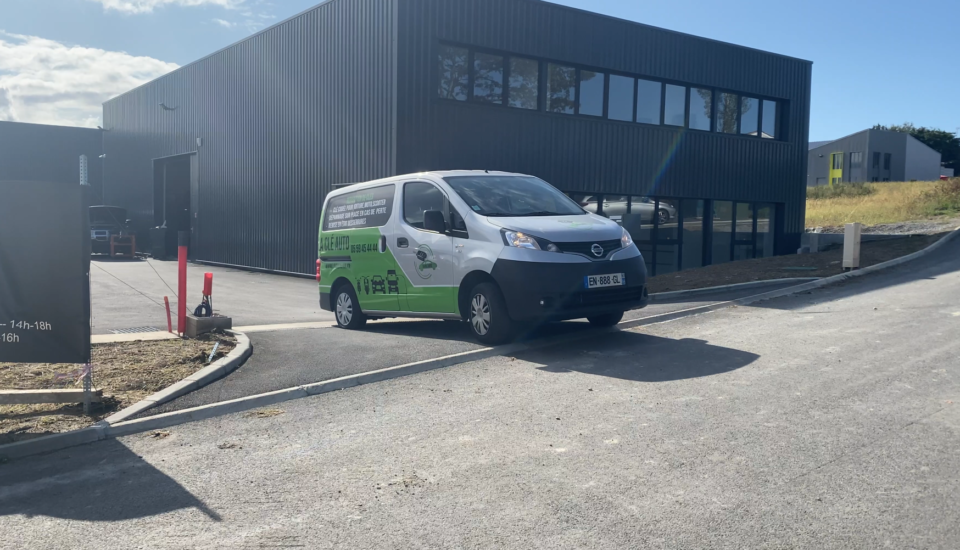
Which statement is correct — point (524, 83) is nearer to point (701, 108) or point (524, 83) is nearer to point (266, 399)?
point (701, 108)

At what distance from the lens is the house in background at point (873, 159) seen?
73438mm

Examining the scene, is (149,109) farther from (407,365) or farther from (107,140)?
(407,365)

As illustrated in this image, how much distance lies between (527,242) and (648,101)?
15372 mm

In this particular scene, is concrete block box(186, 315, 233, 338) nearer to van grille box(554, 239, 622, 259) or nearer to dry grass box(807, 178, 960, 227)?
van grille box(554, 239, 622, 259)

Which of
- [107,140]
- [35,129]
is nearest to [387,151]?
[107,140]

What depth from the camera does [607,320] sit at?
9227 millimetres

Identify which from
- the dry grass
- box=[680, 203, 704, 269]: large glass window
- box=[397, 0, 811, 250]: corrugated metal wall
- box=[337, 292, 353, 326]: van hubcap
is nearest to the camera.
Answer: box=[337, 292, 353, 326]: van hubcap

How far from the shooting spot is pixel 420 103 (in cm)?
1741

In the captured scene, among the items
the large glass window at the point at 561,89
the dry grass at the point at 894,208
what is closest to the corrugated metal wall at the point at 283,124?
the large glass window at the point at 561,89

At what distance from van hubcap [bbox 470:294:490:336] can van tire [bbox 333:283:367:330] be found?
251cm

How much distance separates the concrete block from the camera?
9.05 meters

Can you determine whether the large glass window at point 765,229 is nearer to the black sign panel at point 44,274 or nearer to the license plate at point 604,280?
the license plate at point 604,280

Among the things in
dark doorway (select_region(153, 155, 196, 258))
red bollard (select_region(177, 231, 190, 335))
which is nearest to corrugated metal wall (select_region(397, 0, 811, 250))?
red bollard (select_region(177, 231, 190, 335))

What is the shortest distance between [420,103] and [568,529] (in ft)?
48.3
